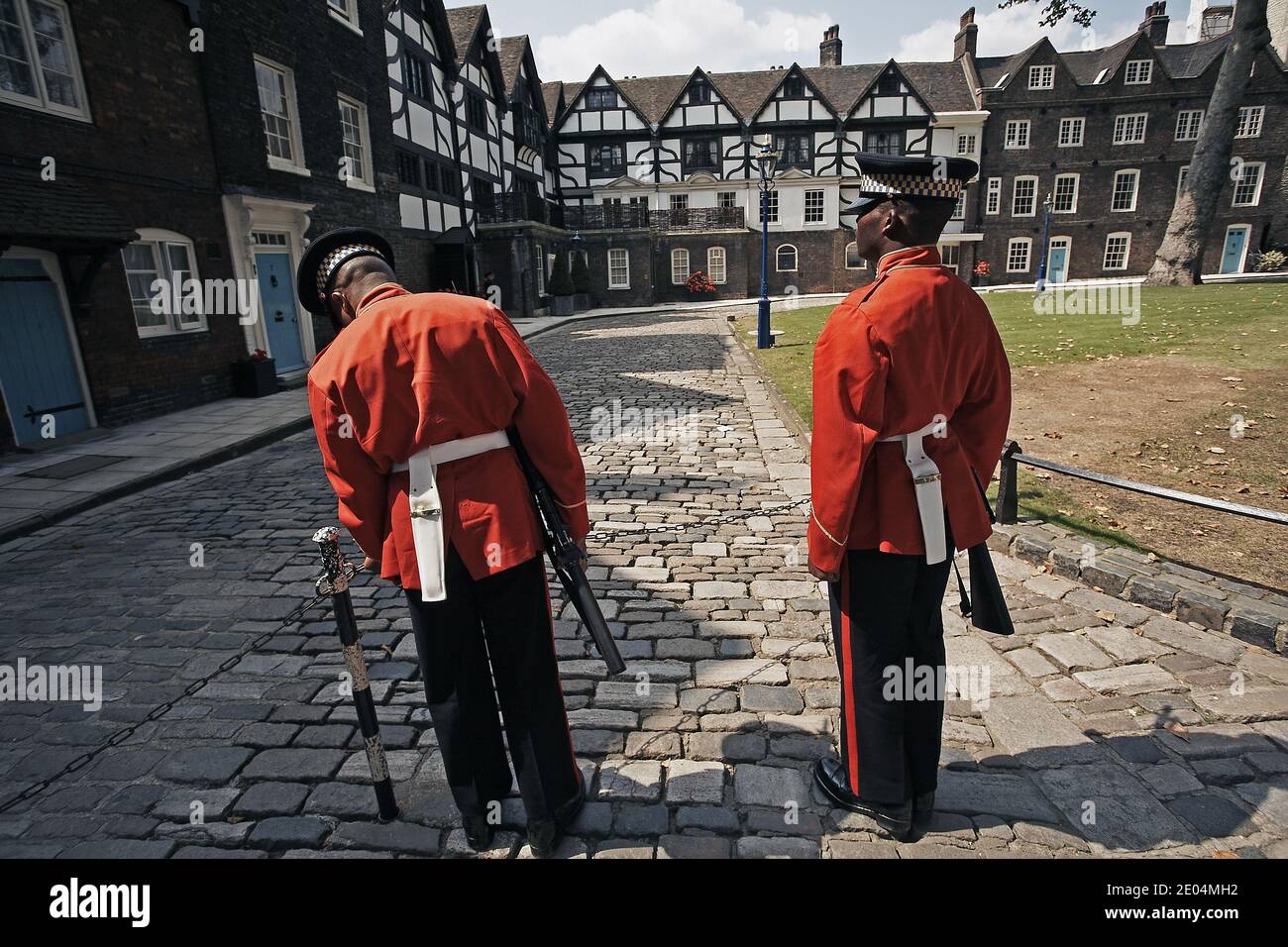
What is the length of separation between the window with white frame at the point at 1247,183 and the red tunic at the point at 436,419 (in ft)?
161

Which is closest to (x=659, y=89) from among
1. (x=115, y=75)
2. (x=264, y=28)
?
(x=264, y=28)

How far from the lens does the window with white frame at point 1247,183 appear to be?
3612 centimetres

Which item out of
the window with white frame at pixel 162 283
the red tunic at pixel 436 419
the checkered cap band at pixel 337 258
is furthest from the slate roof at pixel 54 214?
the red tunic at pixel 436 419

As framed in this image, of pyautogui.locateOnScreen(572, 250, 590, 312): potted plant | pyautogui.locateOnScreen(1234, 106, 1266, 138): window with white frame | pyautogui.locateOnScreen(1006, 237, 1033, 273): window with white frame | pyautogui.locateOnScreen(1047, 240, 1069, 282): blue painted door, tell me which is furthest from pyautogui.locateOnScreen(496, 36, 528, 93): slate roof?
pyautogui.locateOnScreen(1234, 106, 1266, 138): window with white frame

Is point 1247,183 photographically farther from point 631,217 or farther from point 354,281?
point 354,281

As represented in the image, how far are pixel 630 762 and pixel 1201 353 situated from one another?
12319 mm

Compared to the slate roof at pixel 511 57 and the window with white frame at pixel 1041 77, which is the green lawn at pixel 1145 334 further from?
the window with white frame at pixel 1041 77

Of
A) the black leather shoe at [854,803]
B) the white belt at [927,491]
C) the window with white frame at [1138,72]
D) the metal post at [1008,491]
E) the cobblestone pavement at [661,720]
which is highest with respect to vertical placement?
the window with white frame at [1138,72]

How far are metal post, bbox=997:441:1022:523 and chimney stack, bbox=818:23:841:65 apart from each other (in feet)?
146

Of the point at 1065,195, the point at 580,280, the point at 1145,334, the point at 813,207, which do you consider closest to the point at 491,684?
the point at 1145,334

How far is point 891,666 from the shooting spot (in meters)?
2.53

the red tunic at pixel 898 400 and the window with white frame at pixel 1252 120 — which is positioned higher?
the window with white frame at pixel 1252 120

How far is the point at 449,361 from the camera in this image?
225 centimetres
